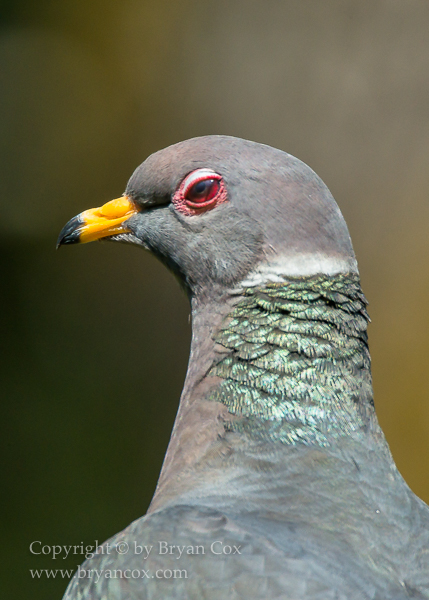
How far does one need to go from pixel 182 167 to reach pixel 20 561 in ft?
11.4

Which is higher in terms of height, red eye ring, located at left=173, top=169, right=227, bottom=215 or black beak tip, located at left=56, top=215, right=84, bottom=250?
red eye ring, located at left=173, top=169, right=227, bottom=215

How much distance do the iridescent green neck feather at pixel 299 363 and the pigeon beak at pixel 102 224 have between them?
51cm

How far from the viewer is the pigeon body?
4.25 ft

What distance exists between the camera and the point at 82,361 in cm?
482

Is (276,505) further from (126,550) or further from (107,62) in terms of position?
(107,62)

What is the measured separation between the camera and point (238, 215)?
1.74 meters

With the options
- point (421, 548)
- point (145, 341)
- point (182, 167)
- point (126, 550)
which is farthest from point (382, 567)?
point (145, 341)

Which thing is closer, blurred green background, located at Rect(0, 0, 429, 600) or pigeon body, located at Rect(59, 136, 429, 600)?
pigeon body, located at Rect(59, 136, 429, 600)

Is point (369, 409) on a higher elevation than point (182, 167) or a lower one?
lower

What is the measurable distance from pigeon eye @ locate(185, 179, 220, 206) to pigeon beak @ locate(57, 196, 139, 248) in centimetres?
24

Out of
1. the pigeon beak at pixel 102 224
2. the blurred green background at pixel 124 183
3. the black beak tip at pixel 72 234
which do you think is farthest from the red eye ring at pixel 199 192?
the blurred green background at pixel 124 183

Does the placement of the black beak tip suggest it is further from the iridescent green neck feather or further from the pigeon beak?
the iridescent green neck feather

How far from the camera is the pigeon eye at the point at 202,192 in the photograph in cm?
175

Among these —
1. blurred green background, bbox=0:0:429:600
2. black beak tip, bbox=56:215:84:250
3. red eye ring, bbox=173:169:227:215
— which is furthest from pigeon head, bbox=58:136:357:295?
blurred green background, bbox=0:0:429:600
